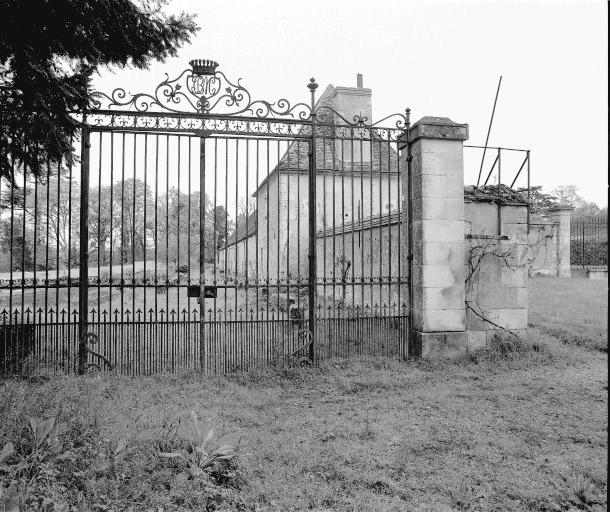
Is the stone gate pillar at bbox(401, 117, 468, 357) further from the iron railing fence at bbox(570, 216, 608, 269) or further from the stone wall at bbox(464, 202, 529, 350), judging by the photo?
the iron railing fence at bbox(570, 216, 608, 269)

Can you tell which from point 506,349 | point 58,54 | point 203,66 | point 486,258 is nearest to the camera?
point 58,54

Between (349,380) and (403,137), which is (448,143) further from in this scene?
(349,380)

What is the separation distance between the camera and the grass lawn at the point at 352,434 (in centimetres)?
332

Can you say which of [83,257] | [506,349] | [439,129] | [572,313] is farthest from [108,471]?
[572,313]

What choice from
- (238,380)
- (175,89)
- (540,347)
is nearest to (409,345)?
(540,347)

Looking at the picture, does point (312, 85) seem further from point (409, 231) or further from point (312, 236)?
point (409, 231)

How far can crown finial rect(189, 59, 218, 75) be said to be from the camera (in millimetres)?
6622

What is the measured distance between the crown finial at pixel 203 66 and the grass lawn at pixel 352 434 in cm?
407

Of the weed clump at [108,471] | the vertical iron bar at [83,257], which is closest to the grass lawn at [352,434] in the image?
the weed clump at [108,471]

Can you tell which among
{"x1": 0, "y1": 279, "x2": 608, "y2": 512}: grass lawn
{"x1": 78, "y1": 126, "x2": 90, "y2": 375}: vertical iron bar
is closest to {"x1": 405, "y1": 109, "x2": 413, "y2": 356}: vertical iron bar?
{"x1": 0, "y1": 279, "x2": 608, "y2": 512}: grass lawn

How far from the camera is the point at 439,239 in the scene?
7.08m

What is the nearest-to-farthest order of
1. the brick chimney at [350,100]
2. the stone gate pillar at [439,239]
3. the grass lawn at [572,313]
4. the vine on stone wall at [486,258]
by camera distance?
the stone gate pillar at [439,239], the vine on stone wall at [486,258], the grass lawn at [572,313], the brick chimney at [350,100]

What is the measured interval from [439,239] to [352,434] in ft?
11.5

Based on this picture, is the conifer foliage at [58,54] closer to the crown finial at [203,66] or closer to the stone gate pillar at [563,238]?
the crown finial at [203,66]
